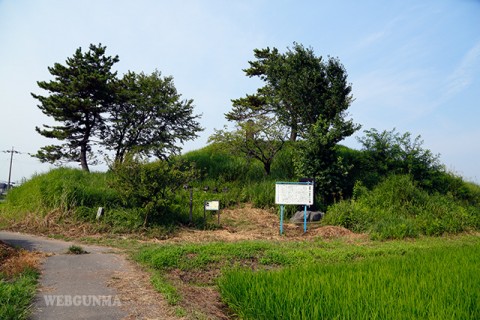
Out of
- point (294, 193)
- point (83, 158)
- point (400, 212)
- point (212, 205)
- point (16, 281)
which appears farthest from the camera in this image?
point (83, 158)

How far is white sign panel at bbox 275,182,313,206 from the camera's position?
12.3 meters

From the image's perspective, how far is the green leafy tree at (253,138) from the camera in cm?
1709

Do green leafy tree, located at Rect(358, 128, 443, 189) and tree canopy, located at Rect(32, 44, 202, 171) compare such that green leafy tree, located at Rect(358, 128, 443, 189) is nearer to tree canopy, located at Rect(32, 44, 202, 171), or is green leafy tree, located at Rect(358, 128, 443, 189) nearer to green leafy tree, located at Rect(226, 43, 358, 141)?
green leafy tree, located at Rect(226, 43, 358, 141)

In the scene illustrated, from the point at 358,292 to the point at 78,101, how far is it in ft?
55.4

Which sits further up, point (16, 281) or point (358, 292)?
point (358, 292)

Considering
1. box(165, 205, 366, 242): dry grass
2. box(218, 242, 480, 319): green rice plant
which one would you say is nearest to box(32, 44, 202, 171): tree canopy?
box(165, 205, 366, 242): dry grass

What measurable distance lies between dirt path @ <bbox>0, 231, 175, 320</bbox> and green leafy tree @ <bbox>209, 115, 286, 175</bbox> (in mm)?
10743

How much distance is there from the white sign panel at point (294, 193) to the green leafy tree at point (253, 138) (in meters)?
5.18

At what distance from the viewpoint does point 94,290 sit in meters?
4.71

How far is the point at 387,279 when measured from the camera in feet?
15.8

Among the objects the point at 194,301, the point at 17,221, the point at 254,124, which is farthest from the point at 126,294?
the point at 254,124

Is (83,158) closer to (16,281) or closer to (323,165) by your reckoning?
(323,165)

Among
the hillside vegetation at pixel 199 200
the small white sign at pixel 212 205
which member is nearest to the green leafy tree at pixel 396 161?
the hillside vegetation at pixel 199 200

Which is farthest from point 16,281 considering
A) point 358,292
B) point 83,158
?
point 83,158
